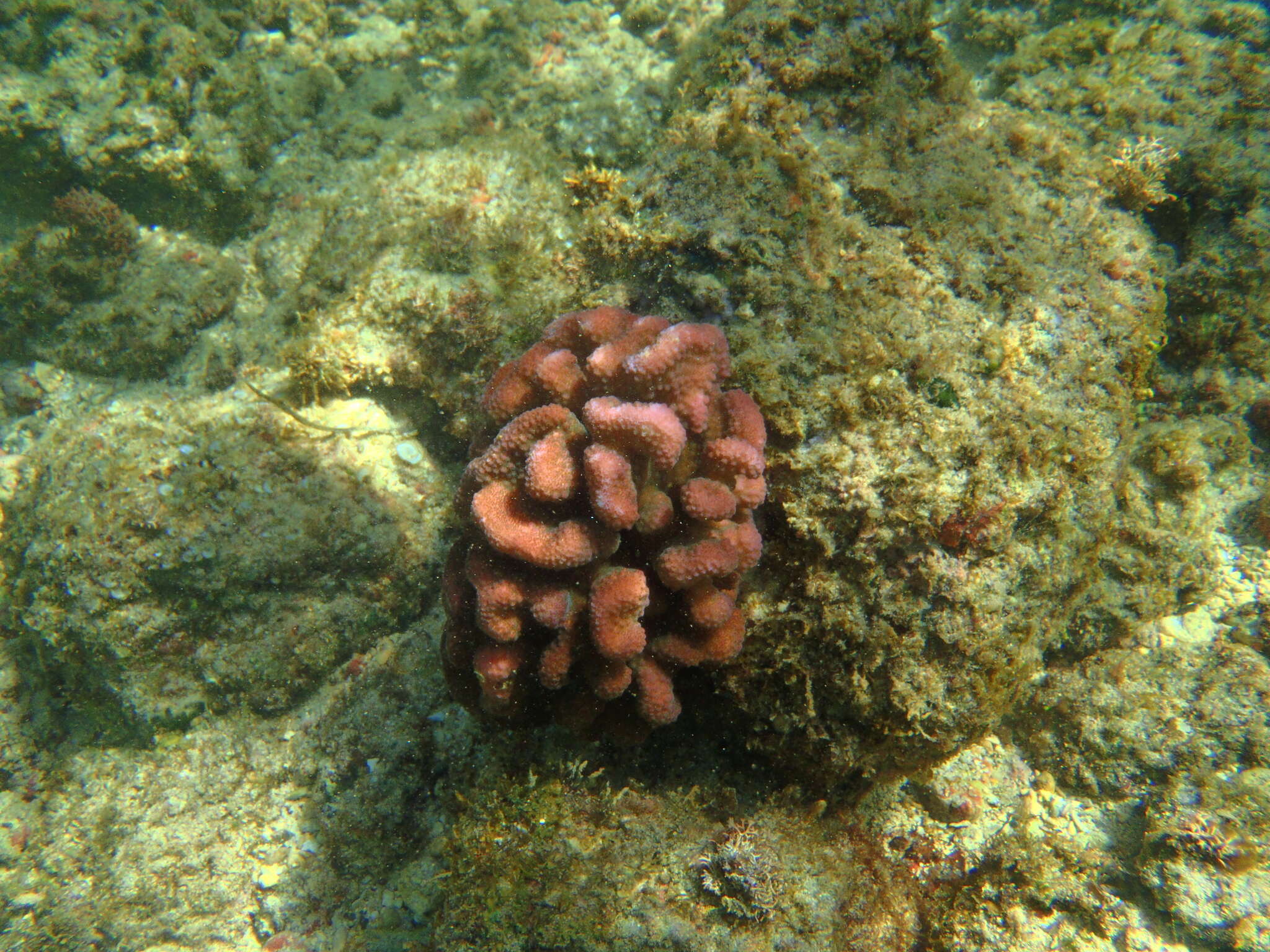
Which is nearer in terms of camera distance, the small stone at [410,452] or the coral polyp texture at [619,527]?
the coral polyp texture at [619,527]

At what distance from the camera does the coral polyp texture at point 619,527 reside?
8.51ft

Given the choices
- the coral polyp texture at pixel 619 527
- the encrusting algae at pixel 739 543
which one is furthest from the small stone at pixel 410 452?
the coral polyp texture at pixel 619 527

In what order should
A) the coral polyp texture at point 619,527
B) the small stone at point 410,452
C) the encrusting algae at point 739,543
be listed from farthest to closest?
the small stone at point 410,452, the encrusting algae at point 739,543, the coral polyp texture at point 619,527

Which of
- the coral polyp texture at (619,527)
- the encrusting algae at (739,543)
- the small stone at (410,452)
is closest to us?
the coral polyp texture at (619,527)

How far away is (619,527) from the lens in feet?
8.48

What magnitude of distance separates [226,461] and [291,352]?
964 millimetres

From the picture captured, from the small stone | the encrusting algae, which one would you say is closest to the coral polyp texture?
the encrusting algae

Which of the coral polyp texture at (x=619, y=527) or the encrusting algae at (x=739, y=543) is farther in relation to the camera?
the encrusting algae at (x=739, y=543)

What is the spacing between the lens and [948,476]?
2.91 m

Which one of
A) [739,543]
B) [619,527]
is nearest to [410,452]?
[619,527]

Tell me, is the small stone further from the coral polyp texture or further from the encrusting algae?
the coral polyp texture

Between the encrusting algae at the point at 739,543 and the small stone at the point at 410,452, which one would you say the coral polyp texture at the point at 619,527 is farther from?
the small stone at the point at 410,452

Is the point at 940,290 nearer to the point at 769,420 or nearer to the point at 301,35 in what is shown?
the point at 769,420

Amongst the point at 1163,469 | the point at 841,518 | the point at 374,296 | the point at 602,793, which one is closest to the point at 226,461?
the point at 374,296
